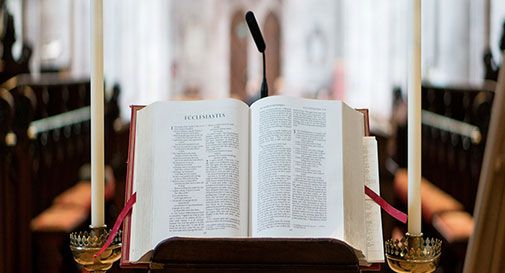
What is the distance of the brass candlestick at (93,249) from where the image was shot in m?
1.56

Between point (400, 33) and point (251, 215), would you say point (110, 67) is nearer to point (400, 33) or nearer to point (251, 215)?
point (400, 33)

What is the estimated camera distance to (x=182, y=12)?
2047cm

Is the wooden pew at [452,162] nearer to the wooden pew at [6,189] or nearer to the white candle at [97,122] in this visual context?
the wooden pew at [6,189]

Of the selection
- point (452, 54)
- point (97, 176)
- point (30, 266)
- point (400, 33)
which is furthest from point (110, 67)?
point (97, 176)

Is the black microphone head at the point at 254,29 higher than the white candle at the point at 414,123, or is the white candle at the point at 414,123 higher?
the black microphone head at the point at 254,29

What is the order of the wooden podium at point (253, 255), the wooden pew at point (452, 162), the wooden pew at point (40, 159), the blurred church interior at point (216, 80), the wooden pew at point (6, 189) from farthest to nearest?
the wooden pew at point (452, 162) < the blurred church interior at point (216, 80) < the wooden pew at point (40, 159) < the wooden pew at point (6, 189) < the wooden podium at point (253, 255)

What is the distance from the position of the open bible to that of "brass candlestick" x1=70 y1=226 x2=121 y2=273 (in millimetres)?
90

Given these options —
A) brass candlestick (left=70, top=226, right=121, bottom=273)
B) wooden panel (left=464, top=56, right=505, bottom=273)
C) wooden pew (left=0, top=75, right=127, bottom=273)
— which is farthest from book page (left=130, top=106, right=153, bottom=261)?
wooden pew (left=0, top=75, right=127, bottom=273)

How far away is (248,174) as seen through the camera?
1515 millimetres

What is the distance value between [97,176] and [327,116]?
0.45m

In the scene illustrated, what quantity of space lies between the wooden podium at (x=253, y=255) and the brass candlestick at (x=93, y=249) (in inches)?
8.0

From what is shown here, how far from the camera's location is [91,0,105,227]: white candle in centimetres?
159

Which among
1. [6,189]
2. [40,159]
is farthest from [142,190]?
[40,159]

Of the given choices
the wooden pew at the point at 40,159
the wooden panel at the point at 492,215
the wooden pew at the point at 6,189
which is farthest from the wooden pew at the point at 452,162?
the wooden panel at the point at 492,215
